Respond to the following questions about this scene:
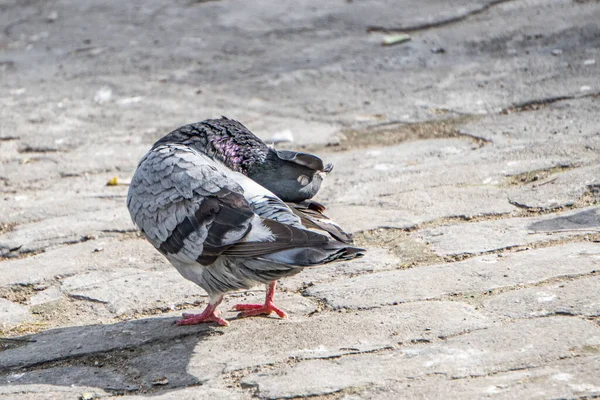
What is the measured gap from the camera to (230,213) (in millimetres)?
3459

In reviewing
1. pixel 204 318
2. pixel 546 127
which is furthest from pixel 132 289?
pixel 546 127

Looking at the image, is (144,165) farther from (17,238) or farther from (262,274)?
(17,238)

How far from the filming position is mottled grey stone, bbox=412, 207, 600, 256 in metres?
4.06

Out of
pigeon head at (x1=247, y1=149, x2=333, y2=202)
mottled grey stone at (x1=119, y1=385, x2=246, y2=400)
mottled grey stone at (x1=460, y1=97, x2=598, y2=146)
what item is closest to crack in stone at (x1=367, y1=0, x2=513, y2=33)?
mottled grey stone at (x1=460, y1=97, x2=598, y2=146)

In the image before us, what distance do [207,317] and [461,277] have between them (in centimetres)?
116

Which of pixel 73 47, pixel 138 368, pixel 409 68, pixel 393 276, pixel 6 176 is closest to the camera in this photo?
pixel 138 368

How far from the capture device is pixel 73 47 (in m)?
8.40

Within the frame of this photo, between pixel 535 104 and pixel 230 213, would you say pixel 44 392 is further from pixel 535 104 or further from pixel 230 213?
pixel 535 104

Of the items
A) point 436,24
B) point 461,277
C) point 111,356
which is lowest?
point 111,356

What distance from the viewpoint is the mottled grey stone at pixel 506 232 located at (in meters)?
4.06

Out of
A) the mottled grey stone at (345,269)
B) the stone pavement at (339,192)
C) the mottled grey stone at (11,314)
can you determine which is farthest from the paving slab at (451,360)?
the mottled grey stone at (11,314)

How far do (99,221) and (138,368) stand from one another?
5.86ft

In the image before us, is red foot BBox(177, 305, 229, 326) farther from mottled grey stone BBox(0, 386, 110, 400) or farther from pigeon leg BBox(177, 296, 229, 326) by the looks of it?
mottled grey stone BBox(0, 386, 110, 400)

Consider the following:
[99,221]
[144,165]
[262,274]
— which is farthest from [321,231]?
[99,221]
